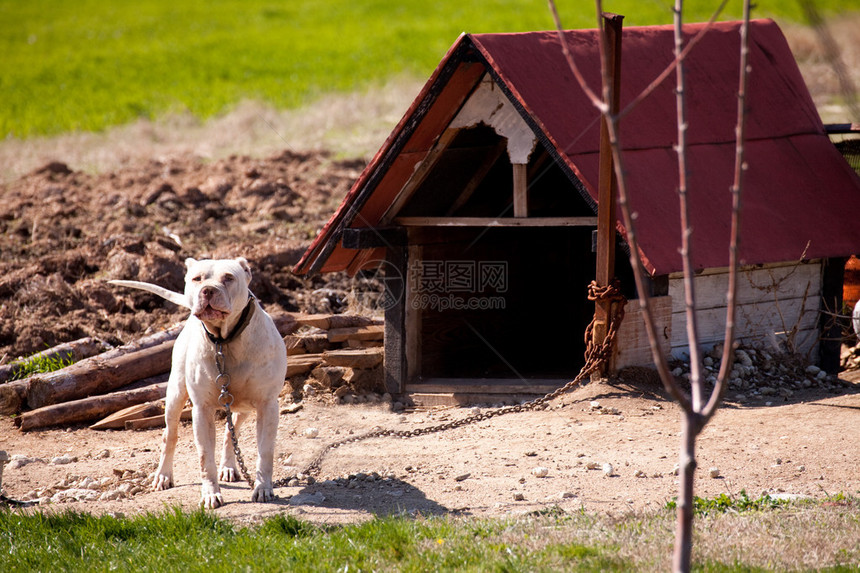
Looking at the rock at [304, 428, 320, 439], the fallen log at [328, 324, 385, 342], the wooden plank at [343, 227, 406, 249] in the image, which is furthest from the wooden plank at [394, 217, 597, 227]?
the rock at [304, 428, 320, 439]

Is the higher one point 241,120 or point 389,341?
point 241,120

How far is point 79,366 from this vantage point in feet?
26.4

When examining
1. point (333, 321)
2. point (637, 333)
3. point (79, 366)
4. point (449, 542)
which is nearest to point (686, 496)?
point (449, 542)

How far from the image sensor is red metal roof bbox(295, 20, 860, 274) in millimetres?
7027

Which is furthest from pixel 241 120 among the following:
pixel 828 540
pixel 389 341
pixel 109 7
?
pixel 109 7

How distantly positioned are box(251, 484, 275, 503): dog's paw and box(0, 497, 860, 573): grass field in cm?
47

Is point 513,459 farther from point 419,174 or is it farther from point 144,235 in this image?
point 144,235

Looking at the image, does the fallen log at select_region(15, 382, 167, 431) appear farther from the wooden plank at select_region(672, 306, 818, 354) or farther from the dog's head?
the wooden plank at select_region(672, 306, 818, 354)

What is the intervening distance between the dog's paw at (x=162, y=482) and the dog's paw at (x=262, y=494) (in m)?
0.79

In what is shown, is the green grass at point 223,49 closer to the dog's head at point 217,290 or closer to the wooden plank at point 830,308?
the wooden plank at point 830,308

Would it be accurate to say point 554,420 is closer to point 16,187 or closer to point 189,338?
point 189,338

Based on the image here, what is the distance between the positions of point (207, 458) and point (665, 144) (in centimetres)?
451

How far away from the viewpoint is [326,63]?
2989cm

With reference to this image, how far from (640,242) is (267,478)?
3.19 m
